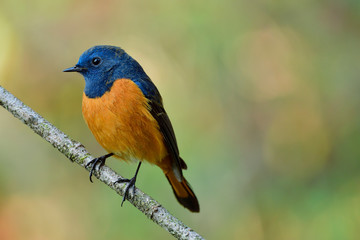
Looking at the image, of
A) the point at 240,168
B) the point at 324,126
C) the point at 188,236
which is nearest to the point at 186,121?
the point at 240,168

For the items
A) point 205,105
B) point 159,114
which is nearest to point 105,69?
point 159,114

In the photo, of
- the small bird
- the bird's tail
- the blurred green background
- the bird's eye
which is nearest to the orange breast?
the small bird

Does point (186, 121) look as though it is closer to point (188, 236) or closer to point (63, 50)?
point (63, 50)

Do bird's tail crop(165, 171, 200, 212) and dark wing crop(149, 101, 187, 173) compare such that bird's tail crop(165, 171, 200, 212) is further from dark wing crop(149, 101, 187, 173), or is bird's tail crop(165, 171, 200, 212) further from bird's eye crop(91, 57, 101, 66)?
bird's eye crop(91, 57, 101, 66)

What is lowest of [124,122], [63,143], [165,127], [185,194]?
[63,143]

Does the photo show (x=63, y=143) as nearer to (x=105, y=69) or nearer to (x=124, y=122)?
(x=124, y=122)

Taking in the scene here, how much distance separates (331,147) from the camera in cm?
544

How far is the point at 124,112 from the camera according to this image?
3951 mm

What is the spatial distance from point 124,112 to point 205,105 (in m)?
2.22

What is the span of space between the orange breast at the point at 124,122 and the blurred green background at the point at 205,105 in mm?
1112

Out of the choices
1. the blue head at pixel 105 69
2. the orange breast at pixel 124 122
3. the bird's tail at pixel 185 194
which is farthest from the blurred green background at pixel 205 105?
the blue head at pixel 105 69

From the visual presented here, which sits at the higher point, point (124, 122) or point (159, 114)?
point (159, 114)

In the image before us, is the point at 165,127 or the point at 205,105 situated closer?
the point at 165,127

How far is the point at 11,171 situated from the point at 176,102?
2190 mm
